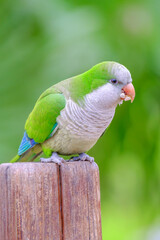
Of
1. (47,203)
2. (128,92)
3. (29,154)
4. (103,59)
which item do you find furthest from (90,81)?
(103,59)

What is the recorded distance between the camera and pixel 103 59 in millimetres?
4859

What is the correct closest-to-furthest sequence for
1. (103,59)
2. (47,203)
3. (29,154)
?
(47,203) → (29,154) → (103,59)

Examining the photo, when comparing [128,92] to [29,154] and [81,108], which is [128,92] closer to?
[81,108]

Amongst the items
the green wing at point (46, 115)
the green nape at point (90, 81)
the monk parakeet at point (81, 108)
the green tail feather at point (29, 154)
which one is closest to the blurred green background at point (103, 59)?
the green tail feather at point (29, 154)

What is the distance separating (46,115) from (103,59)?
203 centimetres

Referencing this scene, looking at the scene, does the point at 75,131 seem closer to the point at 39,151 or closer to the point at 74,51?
the point at 39,151

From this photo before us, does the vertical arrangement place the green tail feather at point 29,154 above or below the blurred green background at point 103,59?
below

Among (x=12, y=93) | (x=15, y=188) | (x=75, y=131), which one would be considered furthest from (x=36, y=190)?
(x=12, y=93)

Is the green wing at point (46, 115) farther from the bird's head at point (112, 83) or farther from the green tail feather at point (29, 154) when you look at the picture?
the bird's head at point (112, 83)

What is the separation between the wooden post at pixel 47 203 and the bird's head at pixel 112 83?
84cm

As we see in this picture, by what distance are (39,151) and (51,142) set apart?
37 centimetres

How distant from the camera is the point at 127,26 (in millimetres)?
5094

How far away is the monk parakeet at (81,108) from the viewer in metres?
2.90

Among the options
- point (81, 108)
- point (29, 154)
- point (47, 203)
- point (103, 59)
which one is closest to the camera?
point (47, 203)
